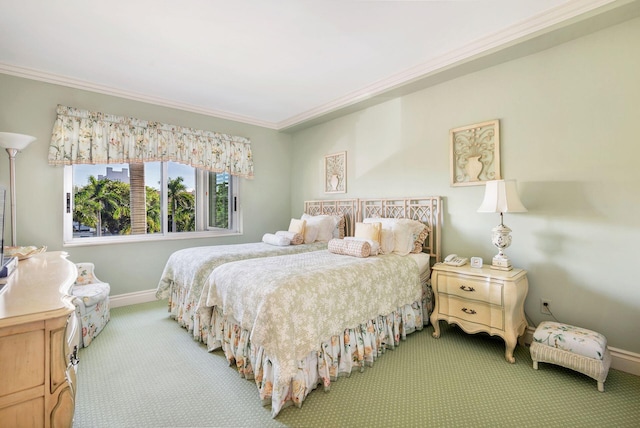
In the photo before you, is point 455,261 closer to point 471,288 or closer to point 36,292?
point 471,288

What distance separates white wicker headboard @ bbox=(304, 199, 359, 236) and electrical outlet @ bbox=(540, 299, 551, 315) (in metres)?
2.23

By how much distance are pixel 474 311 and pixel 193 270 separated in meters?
2.61

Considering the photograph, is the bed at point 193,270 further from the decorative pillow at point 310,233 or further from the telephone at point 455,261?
the telephone at point 455,261

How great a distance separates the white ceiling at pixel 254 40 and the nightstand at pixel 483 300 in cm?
202

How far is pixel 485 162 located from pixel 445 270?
1177 mm

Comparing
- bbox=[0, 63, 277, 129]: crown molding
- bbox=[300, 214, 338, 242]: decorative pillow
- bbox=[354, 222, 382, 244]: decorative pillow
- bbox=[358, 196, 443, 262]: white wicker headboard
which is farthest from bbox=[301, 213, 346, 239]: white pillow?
bbox=[0, 63, 277, 129]: crown molding

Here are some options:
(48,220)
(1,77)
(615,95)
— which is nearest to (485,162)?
(615,95)

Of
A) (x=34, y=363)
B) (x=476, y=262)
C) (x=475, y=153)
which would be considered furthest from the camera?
(x=475, y=153)

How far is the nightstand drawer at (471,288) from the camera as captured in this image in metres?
2.42

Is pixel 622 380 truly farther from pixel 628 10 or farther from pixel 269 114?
pixel 269 114

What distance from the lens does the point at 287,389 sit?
1.87 m

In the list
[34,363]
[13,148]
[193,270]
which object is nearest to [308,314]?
[34,363]

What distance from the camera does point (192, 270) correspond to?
113 inches

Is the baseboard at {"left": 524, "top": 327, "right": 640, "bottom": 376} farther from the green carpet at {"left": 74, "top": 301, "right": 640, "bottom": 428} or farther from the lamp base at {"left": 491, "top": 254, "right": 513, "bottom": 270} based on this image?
the lamp base at {"left": 491, "top": 254, "right": 513, "bottom": 270}
